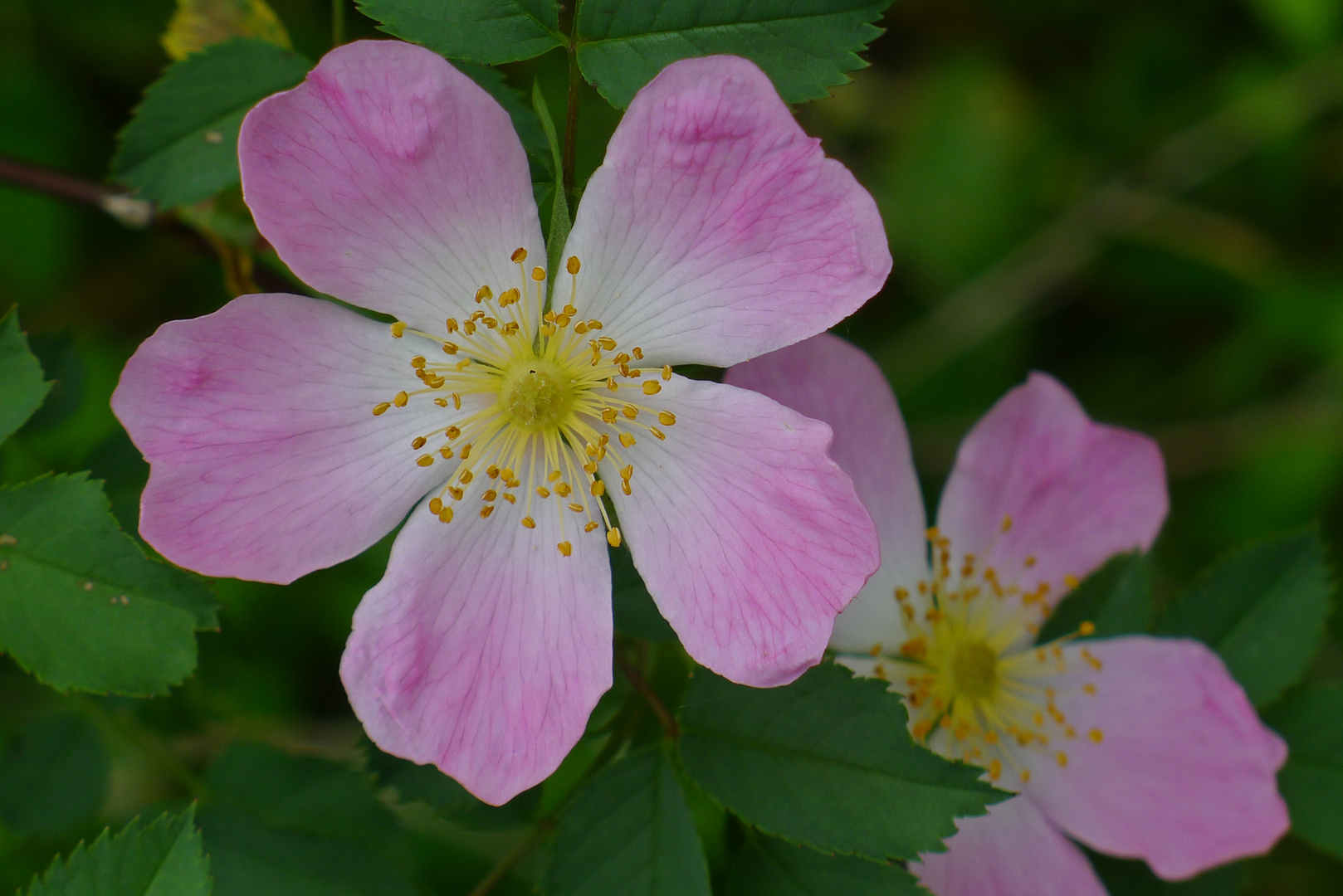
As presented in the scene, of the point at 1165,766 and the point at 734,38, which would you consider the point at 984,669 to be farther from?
the point at 734,38

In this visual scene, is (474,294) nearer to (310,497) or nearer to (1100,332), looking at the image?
(310,497)

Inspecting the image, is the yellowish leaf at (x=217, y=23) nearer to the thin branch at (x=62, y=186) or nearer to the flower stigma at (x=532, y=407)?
the thin branch at (x=62, y=186)

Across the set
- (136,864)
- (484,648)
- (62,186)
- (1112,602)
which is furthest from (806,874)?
(62,186)

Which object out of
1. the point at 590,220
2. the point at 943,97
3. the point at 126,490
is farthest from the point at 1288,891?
the point at 126,490

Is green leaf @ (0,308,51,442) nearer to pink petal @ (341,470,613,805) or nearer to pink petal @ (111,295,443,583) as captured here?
pink petal @ (111,295,443,583)

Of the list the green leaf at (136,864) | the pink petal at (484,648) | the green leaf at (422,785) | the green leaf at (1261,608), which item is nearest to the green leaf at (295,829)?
the green leaf at (422,785)

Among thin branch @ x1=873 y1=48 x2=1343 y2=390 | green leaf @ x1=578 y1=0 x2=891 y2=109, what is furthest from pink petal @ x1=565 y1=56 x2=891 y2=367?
thin branch @ x1=873 y1=48 x2=1343 y2=390
